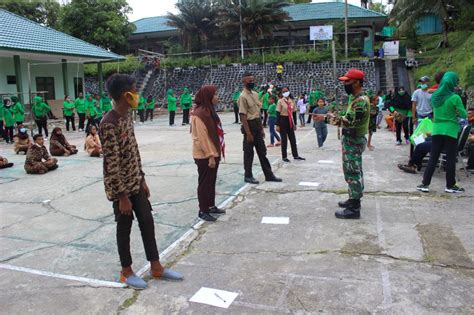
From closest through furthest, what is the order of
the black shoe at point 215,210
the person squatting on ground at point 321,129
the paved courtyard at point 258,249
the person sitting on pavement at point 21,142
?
1. the paved courtyard at point 258,249
2. the black shoe at point 215,210
3. the person squatting on ground at point 321,129
4. the person sitting on pavement at point 21,142

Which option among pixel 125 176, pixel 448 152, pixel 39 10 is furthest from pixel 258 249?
pixel 39 10

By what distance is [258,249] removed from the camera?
4.18m

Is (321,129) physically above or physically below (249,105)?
below

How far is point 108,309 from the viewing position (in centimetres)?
313

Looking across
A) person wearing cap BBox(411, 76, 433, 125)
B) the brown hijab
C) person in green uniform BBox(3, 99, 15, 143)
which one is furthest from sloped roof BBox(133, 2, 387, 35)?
the brown hijab

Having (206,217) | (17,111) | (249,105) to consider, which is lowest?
(206,217)

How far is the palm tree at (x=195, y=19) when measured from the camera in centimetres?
3212

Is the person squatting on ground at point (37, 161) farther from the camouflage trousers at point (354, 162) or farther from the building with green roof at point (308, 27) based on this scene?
the building with green roof at point (308, 27)

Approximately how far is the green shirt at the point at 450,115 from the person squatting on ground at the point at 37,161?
6.95m

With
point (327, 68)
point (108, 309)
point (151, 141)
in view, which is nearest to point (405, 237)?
point (108, 309)

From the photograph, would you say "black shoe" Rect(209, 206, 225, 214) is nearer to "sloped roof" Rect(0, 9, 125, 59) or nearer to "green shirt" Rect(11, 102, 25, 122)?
"green shirt" Rect(11, 102, 25, 122)

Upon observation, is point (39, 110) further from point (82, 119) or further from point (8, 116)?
point (82, 119)

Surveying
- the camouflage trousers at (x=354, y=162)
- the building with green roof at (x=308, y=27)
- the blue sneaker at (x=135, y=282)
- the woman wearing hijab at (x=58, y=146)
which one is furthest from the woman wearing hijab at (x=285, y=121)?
the building with green roof at (x=308, y=27)

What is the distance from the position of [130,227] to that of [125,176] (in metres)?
0.43
